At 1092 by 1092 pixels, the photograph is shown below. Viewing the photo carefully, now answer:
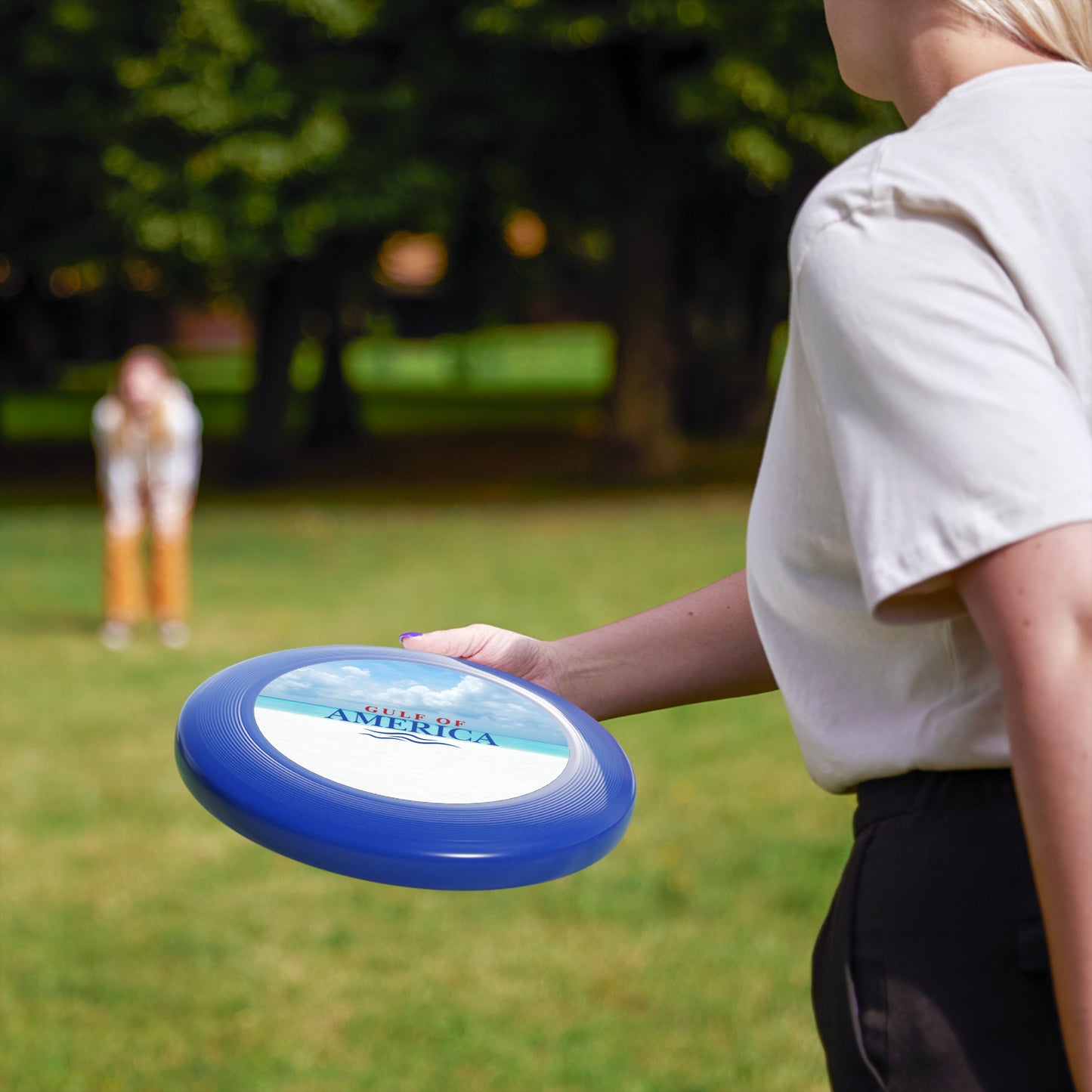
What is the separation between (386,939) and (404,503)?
14202mm

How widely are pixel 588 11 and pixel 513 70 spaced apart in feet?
6.52

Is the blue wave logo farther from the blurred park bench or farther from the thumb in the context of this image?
the blurred park bench

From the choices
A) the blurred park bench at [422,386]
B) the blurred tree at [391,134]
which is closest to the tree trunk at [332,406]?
the blurred park bench at [422,386]

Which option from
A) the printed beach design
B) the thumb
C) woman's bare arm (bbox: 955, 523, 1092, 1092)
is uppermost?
woman's bare arm (bbox: 955, 523, 1092, 1092)

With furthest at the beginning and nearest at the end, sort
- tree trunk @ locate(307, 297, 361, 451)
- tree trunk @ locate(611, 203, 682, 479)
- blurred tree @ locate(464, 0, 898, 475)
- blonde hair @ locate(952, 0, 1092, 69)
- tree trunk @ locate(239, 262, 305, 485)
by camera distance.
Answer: tree trunk @ locate(307, 297, 361, 451) → tree trunk @ locate(239, 262, 305, 485) → tree trunk @ locate(611, 203, 682, 479) → blurred tree @ locate(464, 0, 898, 475) → blonde hair @ locate(952, 0, 1092, 69)

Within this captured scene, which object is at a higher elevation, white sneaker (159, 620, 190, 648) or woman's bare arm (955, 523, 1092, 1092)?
woman's bare arm (955, 523, 1092, 1092)

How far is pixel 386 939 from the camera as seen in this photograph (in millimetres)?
4879

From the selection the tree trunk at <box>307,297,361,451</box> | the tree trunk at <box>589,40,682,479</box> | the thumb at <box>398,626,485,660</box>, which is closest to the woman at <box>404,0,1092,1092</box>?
the thumb at <box>398,626,485,660</box>

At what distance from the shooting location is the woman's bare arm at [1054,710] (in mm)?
1047

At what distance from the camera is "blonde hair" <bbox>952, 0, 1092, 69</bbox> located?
1.22 m

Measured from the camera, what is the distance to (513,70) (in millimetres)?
17938

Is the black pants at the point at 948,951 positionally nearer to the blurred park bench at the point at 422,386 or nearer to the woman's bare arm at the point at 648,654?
the woman's bare arm at the point at 648,654

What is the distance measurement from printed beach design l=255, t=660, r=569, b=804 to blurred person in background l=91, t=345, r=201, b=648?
7.94 m

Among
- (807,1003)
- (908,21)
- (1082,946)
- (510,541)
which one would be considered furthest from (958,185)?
(510,541)
